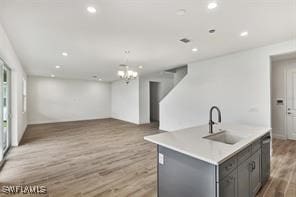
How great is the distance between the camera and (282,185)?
7.89ft

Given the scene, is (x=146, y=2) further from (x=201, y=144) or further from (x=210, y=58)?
(x=210, y=58)

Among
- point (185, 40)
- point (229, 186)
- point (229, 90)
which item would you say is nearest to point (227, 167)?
point (229, 186)

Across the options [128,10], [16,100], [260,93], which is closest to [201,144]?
[128,10]

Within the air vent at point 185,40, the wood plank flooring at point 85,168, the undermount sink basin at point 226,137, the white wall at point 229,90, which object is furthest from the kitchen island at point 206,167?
the white wall at point 229,90

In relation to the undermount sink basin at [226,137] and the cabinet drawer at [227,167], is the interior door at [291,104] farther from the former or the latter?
the cabinet drawer at [227,167]

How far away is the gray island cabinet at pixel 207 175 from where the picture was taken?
1377 millimetres

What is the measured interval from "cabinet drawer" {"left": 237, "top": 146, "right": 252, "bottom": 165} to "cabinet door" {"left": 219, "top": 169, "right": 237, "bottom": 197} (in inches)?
6.0

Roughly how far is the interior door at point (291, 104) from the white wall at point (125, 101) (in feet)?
20.3

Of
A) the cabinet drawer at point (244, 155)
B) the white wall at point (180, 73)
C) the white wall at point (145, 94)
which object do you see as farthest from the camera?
the white wall at point (145, 94)

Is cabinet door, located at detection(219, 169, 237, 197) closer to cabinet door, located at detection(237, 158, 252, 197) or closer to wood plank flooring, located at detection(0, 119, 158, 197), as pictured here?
cabinet door, located at detection(237, 158, 252, 197)

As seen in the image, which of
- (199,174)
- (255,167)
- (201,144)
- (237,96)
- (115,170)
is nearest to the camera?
(199,174)

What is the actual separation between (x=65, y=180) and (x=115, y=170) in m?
0.87

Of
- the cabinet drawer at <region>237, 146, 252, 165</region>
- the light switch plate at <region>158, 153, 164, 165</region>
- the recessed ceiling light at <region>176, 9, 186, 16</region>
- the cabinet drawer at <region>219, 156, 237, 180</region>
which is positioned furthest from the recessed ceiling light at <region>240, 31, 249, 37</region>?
the light switch plate at <region>158, 153, 164, 165</region>

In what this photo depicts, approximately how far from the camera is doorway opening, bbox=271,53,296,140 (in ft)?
15.8
